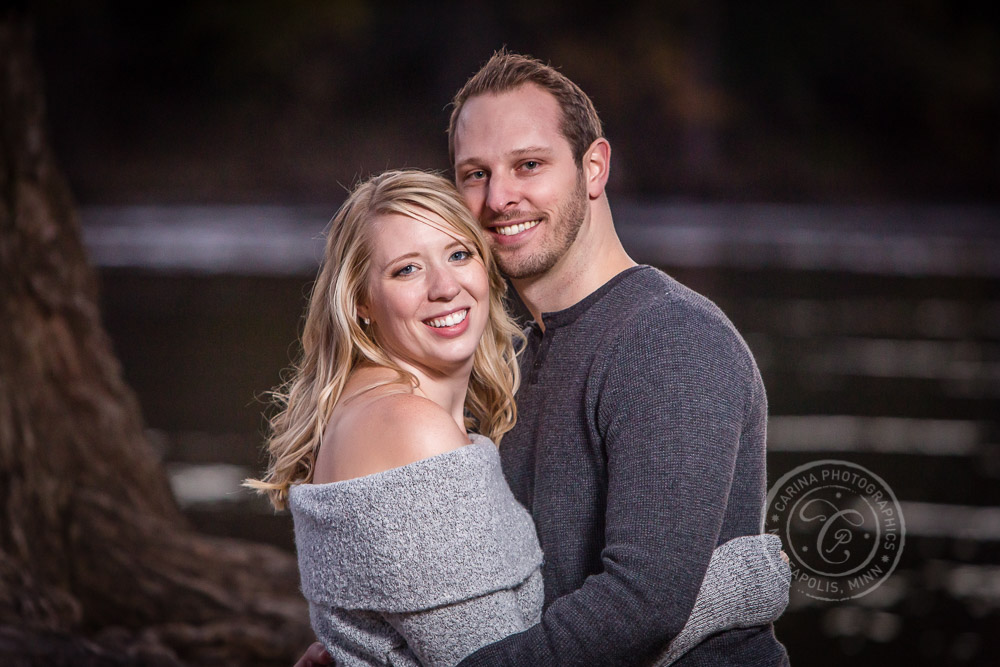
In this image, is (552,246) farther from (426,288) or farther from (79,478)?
(79,478)

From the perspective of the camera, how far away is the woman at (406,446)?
146 centimetres

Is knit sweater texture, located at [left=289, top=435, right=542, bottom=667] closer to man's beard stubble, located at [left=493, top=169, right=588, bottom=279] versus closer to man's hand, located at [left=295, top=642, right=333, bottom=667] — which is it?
man's hand, located at [left=295, top=642, right=333, bottom=667]

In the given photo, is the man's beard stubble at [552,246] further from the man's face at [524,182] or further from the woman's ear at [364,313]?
the woman's ear at [364,313]

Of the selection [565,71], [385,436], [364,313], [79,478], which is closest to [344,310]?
[364,313]

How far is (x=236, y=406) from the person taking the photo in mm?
5930

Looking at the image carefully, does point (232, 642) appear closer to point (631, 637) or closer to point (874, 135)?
A: point (631, 637)

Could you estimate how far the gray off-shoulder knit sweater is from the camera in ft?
4.78

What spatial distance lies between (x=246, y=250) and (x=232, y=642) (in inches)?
387

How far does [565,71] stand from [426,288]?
567 inches

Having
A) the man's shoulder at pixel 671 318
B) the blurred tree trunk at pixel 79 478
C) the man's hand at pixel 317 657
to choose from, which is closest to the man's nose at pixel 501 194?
the man's shoulder at pixel 671 318

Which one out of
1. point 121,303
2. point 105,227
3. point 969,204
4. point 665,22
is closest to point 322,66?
point 105,227

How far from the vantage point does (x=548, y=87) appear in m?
1.84

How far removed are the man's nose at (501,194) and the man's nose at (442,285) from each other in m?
0.15

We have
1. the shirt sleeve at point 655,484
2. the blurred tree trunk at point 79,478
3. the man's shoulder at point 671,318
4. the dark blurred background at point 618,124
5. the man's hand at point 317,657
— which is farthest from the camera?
the dark blurred background at point 618,124
